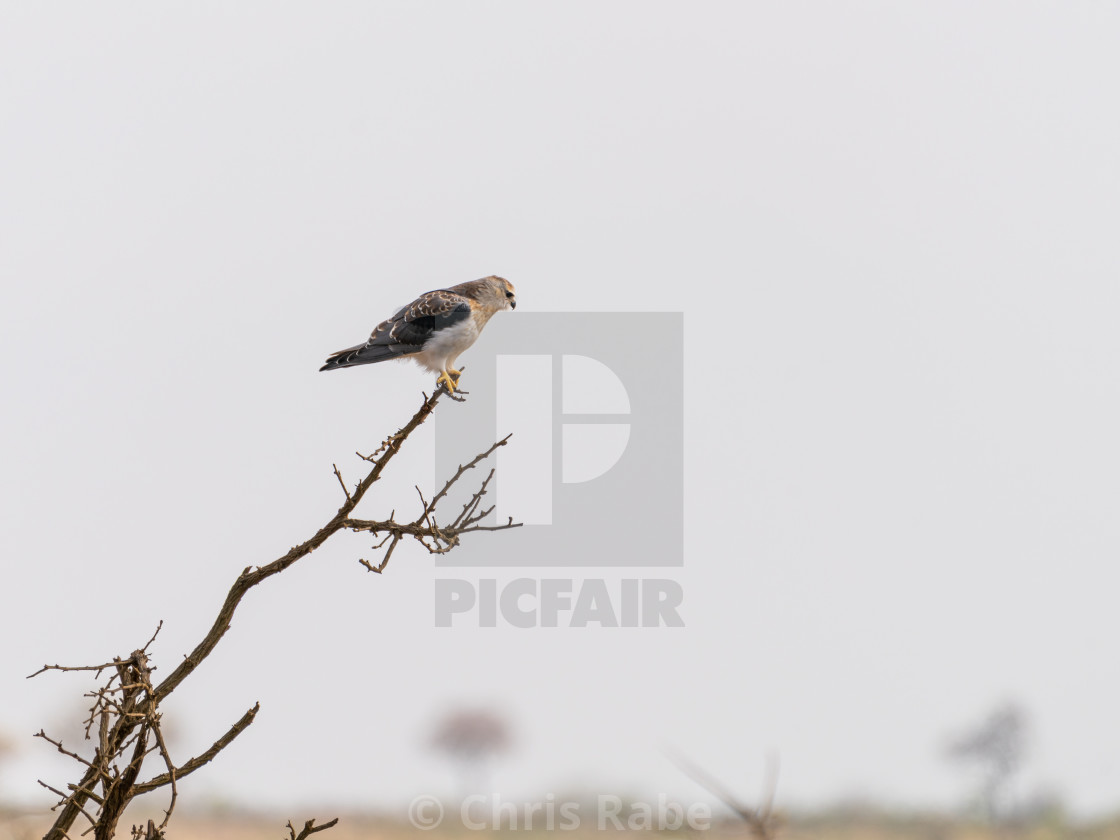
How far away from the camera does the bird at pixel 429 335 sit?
633 centimetres

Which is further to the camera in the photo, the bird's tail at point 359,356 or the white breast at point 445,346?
the white breast at point 445,346

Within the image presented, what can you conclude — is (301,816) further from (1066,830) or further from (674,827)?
(674,827)

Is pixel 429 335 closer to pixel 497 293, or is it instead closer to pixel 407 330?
pixel 407 330

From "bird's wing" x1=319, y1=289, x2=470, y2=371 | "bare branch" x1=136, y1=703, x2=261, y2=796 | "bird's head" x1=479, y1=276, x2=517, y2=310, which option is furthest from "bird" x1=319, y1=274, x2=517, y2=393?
"bare branch" x1=136, y1=703, x2=261, y2=796

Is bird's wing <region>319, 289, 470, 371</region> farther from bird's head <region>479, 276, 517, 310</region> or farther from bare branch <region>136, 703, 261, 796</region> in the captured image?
bare branch <region>136, 703, 261, 796</region>

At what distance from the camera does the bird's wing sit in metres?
6.28

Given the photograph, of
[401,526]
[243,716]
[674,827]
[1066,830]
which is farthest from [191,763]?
[1066,830]

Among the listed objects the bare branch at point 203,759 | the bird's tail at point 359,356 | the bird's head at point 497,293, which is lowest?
the bare branch at point 203,759

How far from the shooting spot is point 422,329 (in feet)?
21.5

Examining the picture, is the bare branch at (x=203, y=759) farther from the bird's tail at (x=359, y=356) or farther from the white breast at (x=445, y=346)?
the white breast at (x=445, y=346)

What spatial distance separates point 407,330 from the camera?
6.49 metres

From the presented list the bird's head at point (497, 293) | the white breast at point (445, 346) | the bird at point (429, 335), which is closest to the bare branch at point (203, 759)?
the bird at point (429, 335)

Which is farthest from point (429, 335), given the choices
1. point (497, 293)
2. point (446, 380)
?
point (497, 293)

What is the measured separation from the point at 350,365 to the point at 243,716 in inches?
151
